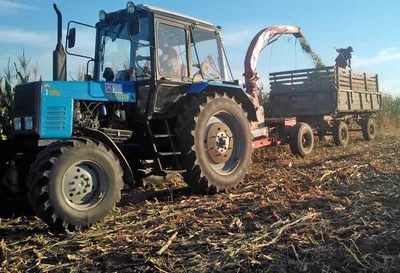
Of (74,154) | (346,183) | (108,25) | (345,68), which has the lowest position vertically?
(346,183)

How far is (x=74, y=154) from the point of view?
14.6 feet

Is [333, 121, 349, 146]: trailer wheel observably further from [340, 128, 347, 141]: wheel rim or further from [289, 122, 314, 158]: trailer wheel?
[289, 122, 314, 158]: trailer wheel

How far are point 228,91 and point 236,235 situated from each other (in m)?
3.29

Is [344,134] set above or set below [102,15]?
below

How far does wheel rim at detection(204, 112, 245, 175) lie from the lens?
6.14 meters

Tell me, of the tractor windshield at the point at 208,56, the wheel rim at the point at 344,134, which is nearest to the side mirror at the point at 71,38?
the tractor windshield at the point at 208,56

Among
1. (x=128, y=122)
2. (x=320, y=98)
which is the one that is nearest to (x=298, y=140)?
(x=320, y=98)

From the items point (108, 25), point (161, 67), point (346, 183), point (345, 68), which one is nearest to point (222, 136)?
point (161, 67)

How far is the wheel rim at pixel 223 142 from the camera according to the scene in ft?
20.1

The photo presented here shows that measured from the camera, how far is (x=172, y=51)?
20.4ft

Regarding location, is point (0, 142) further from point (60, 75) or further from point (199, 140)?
point (199, 140)

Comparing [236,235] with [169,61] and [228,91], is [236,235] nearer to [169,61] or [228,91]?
[169,61]

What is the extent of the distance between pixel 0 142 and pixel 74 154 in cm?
130

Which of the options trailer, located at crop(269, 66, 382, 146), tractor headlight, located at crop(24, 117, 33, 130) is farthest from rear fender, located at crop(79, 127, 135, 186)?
trailer, located at crop(269, 66, 382, 146)
